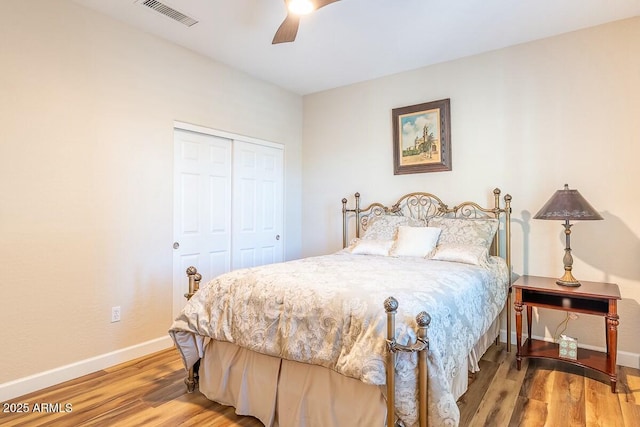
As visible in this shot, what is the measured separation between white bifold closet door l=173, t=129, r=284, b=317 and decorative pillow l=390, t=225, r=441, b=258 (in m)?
1.70

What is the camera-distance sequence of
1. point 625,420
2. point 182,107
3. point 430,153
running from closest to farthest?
1. point 625,420
2. point 182,107
3. point 430,153

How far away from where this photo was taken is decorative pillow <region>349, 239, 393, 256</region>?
11.1ft

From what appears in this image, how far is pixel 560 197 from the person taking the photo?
2725 mm

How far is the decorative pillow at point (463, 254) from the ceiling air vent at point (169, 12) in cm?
282

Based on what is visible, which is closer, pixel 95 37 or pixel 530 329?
pixel 95 37

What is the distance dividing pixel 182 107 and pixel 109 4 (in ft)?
3.12

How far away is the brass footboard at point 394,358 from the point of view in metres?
1.49

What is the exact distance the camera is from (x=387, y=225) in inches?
146

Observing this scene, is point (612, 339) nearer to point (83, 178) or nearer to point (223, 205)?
point (223, 205)

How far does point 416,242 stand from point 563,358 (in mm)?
1371

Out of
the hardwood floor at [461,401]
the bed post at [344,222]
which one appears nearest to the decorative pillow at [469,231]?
the hardwood floor at [461,401]

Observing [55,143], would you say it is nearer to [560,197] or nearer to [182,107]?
[182,107]

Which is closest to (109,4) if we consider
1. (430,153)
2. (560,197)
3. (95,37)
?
(95,37)

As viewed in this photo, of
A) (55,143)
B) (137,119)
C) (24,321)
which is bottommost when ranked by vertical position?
(24,321)
